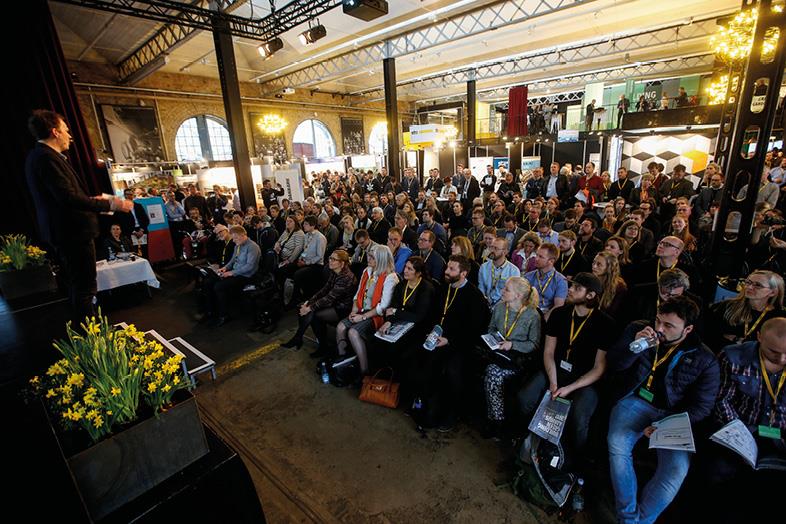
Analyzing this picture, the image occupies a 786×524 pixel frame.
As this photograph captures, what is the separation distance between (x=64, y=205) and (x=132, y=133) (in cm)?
1232

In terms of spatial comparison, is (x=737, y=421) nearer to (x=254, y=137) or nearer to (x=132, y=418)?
(x=132, y=418)

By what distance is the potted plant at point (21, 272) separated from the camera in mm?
2783

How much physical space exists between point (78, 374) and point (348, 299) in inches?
107

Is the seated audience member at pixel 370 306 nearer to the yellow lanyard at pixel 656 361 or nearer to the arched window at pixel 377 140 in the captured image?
the yellow lanyard at pixel 656 361

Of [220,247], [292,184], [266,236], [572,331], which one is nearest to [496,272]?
[572,331]

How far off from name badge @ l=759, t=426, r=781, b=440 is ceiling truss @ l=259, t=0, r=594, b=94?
7856mm

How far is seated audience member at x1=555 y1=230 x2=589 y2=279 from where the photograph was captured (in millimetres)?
3979

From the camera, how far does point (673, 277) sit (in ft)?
8.54

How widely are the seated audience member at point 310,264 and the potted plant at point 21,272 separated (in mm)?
2550

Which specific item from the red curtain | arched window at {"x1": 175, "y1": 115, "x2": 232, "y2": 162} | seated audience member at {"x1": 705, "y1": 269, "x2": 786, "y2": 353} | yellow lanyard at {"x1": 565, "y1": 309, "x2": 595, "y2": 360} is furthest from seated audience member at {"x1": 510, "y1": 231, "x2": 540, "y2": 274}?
arched window at {"x1": 175, "y1": 115, "x2": 232, "y2": 162}

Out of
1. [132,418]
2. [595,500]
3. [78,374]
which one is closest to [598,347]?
[595,500]

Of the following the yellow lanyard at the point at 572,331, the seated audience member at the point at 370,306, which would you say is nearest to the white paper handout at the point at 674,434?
the yellow lanyard at the point at 572,331

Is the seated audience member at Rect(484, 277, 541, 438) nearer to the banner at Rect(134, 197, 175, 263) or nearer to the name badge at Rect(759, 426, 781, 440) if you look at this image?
the name badge at Rect(759, 426, 781, 440)

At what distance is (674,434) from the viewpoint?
1907 mm
